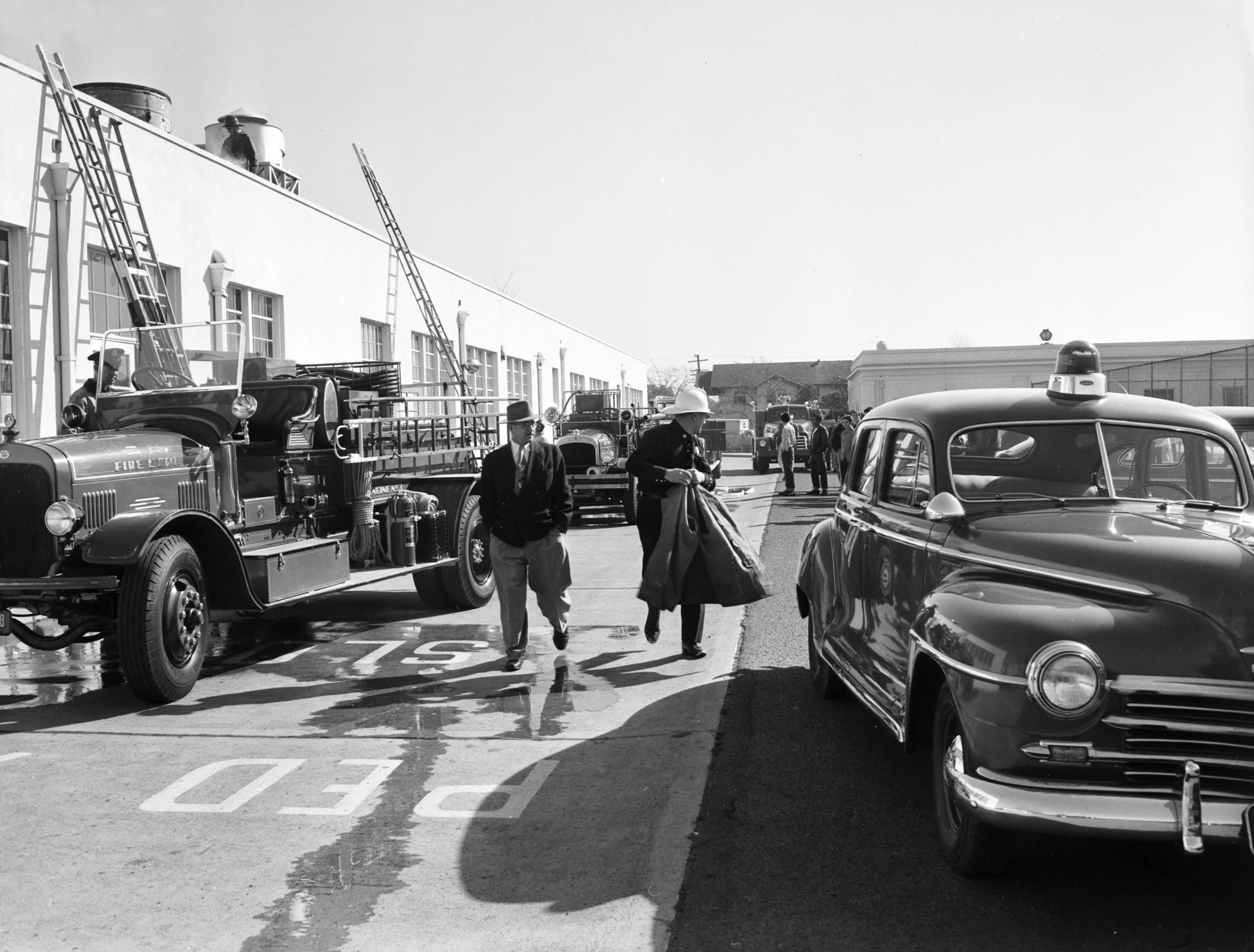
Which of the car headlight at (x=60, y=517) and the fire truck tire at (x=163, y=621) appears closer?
the fire truck tire at (x=163, y=621)

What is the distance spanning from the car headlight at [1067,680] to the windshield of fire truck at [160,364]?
6375 mm

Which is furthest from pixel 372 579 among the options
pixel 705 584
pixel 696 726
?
pixel 696 726

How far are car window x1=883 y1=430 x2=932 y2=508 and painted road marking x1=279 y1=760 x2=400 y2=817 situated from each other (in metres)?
2.71

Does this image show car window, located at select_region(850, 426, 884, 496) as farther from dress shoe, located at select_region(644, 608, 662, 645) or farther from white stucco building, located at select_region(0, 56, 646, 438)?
white stucco building, located at select_region(0, 56, 646, 438)

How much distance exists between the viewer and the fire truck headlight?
25.6 ft

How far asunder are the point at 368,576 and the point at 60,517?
2.80 metres

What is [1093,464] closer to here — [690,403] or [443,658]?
[690,403]

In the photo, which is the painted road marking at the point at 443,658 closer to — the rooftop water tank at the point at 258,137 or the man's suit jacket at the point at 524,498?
the man's suit jacket at the point at 524,498

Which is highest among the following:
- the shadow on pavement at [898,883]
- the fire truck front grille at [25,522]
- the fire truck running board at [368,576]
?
the fire truck front grille at [25,522]

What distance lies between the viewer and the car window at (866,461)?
5762 mm

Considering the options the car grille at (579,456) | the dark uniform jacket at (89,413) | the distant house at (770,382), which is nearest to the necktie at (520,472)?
the dark uniform jacket at (89,413)

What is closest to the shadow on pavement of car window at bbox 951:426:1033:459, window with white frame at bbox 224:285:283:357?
car window at bbox 951:426:1033:459

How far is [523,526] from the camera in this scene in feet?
24.5

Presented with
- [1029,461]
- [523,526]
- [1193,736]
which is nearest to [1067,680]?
[1193,736]
